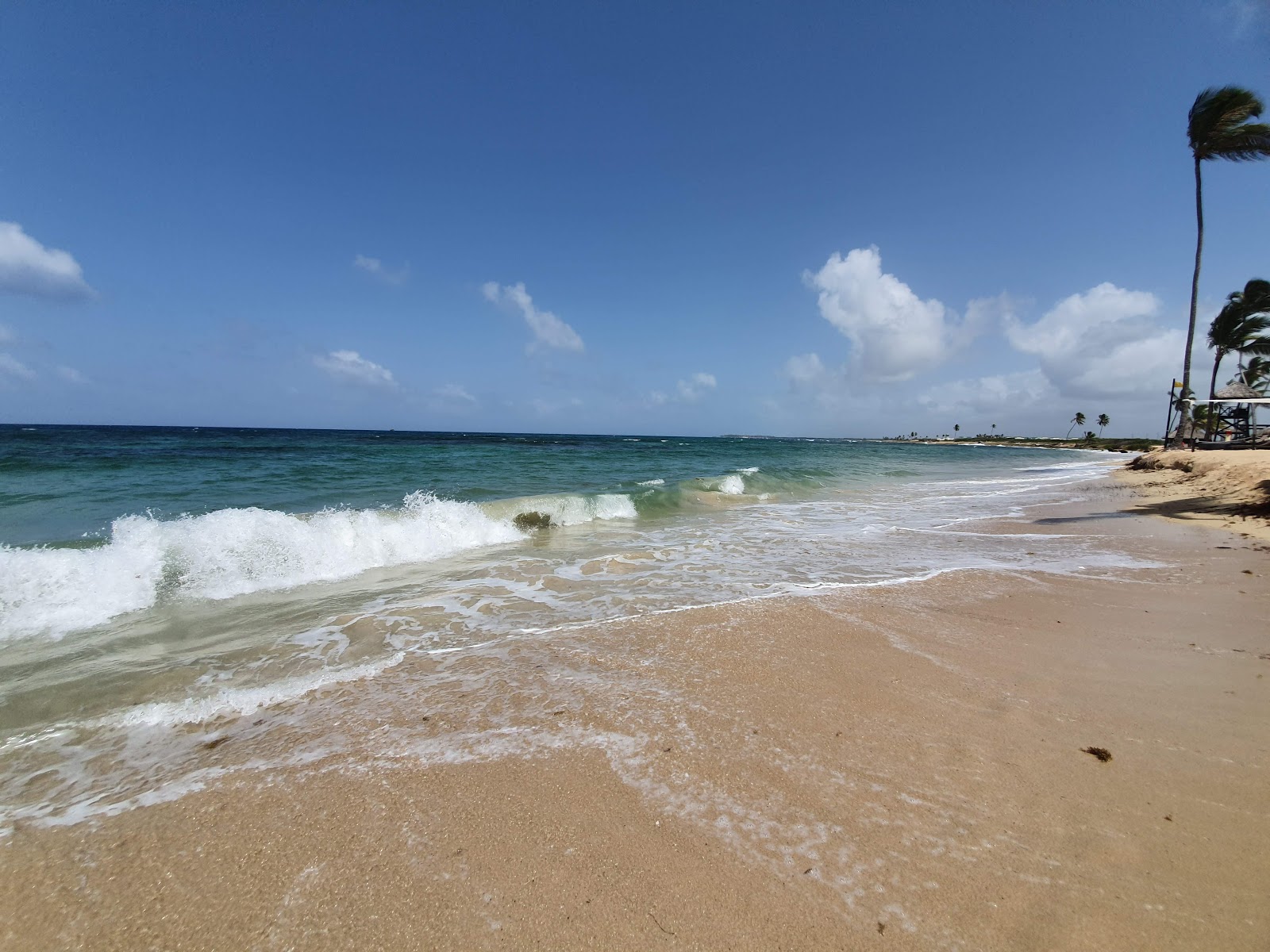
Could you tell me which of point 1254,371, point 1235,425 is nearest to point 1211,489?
point 1235,425

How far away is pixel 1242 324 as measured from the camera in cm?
3103

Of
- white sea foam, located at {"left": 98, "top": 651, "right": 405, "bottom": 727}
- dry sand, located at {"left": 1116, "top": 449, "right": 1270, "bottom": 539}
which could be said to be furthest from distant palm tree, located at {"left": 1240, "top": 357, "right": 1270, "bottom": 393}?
white sea foam, located at {"left": 98, "top": 651, "right": 405, "bottom": 727}

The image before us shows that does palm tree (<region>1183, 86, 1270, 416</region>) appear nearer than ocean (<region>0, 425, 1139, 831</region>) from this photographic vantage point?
No

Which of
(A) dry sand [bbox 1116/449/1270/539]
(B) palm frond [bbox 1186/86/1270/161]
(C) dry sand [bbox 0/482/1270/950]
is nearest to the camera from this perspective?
(C) dry sand [bbox 0/482/1270/950]

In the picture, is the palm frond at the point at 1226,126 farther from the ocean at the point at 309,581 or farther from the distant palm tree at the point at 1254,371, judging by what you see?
the distant palm tree at the point at 1254,371

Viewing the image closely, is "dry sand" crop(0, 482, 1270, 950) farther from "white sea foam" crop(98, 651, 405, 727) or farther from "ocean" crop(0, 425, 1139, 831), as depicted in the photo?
"ocean" crop(0, 425, 1139, 831)

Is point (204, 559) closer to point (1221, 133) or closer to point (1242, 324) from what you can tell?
point (1221, 133)

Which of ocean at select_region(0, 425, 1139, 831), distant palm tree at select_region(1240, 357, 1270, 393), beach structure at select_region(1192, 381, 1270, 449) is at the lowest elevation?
ocean at select_region(0, 425, 1139, 831)

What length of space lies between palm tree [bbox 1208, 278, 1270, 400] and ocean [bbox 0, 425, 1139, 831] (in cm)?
3072

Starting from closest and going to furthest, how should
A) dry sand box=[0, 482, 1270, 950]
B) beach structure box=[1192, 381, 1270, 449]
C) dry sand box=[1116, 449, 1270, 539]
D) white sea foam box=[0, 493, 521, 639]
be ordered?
dry sand box=[0, 482, 1270, 950] → white sea foam box=[0, 493, 521, 639] → dry sand box=[1116, 449, 1270, 539] → beach structure box=[1192, 381, 1270, 449]

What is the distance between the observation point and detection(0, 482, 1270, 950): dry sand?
1768 mm

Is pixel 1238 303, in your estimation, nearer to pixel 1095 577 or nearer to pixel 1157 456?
pixel 1157 456

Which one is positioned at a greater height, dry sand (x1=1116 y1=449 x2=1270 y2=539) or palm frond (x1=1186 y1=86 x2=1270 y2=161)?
palm frond (x1=1186 y1=86 x2=1270 y2=161)

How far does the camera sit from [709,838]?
214cm
